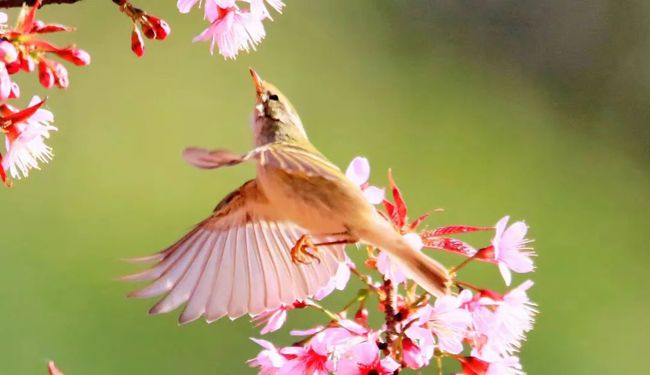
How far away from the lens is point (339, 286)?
1206 mm

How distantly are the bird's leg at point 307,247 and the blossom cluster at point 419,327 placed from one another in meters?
0.03

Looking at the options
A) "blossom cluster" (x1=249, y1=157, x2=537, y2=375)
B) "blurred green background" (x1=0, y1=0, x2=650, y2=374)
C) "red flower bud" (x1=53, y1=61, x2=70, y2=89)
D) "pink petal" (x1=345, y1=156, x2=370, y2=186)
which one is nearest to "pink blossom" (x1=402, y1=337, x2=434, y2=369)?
"blossom cluster" (x1=249, y1=157, x2=537, y2=375)

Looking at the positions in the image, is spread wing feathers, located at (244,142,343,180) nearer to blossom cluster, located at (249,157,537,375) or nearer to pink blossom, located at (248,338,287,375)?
blossom cluster, located at (249,157,537,375)

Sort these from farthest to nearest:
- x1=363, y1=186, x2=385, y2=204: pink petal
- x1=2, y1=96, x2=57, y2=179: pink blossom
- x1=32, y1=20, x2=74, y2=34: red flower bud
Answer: x1=363, y1=186, x2=385, y2=204: pink petal < x1=2, y1=96, x2=57, y2=179: pink blossom < x1=32, y1=20, x2=74, y2=34: red flower bud

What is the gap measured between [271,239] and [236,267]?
2.6 inches

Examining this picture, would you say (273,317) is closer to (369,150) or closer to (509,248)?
(509,248)

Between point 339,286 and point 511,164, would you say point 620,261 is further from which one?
point 339,286

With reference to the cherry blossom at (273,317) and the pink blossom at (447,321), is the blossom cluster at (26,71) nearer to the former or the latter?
the cherry blossom at (273,317)

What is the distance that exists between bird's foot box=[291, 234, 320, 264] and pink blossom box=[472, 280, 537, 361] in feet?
0.66

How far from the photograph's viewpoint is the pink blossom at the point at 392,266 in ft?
3.61

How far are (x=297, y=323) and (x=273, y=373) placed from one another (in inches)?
73.5

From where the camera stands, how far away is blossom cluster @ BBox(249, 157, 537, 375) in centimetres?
104

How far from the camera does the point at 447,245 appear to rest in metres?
1.17

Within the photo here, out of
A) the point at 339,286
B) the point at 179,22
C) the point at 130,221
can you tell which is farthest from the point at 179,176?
the point at 339,286
